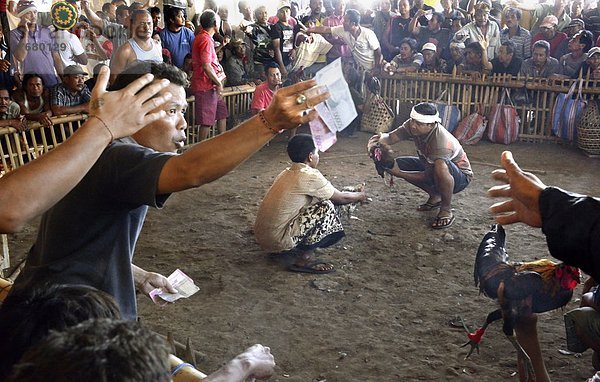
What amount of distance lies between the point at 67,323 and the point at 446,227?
203 inches

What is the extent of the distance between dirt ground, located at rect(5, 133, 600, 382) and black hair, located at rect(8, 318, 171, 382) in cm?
265

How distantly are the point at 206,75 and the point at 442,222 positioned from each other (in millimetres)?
3951

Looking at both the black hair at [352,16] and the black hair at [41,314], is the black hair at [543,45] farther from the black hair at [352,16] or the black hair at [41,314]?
the black hair at [41,314]

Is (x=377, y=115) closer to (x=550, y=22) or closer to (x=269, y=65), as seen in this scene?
(x=269, y=65)

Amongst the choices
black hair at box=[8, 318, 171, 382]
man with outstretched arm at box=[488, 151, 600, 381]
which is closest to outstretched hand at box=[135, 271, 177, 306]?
man with outstretched arm at box=[488, 151, 600, 381]

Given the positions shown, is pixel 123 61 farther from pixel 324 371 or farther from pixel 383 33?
pixel 383 33

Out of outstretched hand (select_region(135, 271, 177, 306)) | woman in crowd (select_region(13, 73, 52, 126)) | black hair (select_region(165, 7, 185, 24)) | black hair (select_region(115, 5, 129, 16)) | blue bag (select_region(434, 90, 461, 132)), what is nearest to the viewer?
outstretched hand (select_region(135, 271, 177, 306))

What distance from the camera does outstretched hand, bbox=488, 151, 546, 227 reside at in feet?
6.66

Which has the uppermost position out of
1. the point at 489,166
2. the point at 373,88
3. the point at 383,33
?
the point at 383,33

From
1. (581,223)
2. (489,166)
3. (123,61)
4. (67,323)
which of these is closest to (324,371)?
(581,223)

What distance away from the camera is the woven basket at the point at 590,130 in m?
8.66

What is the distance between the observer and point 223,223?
634 centimetres

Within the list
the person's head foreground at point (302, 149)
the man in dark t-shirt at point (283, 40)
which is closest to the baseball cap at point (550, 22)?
the man in dark t-shirt at point (283, 40)

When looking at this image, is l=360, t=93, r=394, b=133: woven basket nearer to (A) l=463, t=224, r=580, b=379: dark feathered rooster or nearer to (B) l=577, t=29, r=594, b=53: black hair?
(B) l=577, t=29, r=594, b=53: black hair
